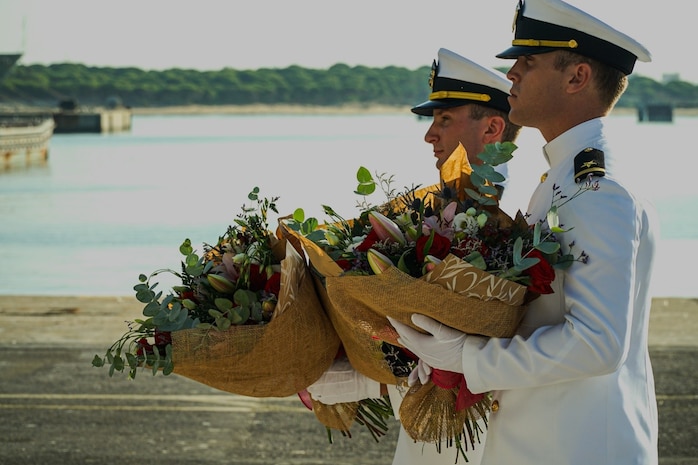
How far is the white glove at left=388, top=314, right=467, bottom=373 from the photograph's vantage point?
2607mm

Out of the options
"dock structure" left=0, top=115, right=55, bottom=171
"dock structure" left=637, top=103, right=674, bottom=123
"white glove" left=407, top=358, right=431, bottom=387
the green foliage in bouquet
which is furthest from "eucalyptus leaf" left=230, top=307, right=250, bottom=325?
"dock structure" left=637, top=103, right=674, bottom=123

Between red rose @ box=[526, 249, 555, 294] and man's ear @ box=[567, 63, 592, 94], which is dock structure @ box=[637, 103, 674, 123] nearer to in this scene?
man's ear @ box=[567, 63, 592, 94]

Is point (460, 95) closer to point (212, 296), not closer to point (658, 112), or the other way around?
point (212, 296)

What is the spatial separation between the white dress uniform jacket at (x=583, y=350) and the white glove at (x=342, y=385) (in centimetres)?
59

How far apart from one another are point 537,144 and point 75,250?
143 ft

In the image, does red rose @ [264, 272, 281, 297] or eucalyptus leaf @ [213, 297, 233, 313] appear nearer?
eucalyptus leaf @ [213, 297, 233, 313]

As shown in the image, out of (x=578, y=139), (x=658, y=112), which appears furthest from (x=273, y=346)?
(x=658, y=112)

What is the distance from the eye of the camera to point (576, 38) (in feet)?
8.93

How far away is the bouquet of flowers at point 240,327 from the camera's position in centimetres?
301

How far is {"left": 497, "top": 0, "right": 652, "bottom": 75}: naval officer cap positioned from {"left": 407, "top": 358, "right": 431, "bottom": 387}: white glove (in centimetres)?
79

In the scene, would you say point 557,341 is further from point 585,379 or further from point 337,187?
point 337,187

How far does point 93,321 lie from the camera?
383 inches

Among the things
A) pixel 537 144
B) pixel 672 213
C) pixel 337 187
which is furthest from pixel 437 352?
pixel 537 144

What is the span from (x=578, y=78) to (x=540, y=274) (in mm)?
520
